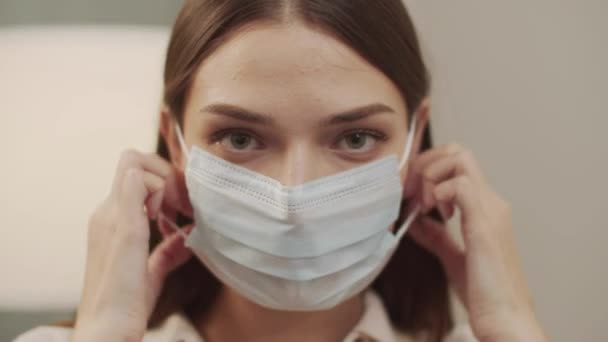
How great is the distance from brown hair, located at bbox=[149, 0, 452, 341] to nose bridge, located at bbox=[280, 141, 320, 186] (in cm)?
20

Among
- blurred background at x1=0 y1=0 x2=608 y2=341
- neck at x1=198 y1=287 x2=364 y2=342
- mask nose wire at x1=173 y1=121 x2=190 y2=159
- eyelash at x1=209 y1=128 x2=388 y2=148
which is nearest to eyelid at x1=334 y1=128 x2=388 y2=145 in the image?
eyelash at x1=209 y1=128 x2=388 y2=148

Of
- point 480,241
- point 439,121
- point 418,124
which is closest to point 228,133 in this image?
point 418,124

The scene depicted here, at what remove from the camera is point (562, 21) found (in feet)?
4.66

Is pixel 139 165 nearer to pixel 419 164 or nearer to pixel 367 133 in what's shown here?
pixel 367 133

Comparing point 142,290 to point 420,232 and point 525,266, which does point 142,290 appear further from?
point 525,266

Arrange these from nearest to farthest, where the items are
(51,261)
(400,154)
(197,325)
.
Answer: (400,154) → (197,325) → (51,261)

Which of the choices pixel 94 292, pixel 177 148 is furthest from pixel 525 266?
pixel 94 292

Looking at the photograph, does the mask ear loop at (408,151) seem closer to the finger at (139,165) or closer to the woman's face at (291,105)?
the woman's face at (291,105)

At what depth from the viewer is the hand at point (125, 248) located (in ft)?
3.26

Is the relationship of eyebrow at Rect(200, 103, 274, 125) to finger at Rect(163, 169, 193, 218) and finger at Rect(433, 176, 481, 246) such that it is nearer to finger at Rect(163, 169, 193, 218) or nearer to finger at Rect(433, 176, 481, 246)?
finger at Rect(163, 169, 193, 218)

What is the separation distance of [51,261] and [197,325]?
531 millimetres

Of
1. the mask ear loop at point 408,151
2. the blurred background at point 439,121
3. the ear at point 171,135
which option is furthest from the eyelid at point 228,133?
the blurred background at point 439,121

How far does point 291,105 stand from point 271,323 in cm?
47

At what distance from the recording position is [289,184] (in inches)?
36.2
